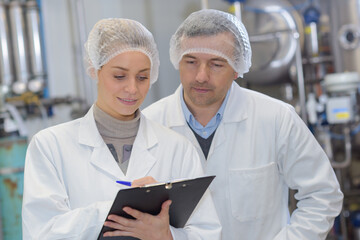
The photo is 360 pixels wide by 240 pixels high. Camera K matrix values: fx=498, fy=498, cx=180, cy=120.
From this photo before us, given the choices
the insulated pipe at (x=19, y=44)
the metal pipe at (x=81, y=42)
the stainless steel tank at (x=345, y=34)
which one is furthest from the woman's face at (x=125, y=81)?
the stainless steel tank at (x=345, y=34)

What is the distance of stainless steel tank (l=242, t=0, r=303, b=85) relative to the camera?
11.2ft

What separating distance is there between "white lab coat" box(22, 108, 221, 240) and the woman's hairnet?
154mm

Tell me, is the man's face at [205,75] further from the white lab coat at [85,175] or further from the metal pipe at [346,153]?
the metal pipe at [346,153]

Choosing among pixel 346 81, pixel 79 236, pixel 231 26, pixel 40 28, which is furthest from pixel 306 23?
pixel 79 236

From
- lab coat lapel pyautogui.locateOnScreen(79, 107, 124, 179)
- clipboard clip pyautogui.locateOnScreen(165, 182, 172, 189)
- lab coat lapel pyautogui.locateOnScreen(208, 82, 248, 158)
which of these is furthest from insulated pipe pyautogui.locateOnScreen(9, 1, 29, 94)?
clipboard clip pyautogui.locateOnScreen(165, 182, 172, 189)

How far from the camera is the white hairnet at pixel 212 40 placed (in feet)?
4.94

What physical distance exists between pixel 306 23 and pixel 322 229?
2312mm

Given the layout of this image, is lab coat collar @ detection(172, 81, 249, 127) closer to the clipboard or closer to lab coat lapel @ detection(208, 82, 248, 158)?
lab coat lapel @ detection(208, 82, 248, 158)

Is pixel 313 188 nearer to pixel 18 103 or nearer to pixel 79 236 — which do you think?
pixel 79 236

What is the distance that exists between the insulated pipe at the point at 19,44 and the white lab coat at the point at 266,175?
2.31 m

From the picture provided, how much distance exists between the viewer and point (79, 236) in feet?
3.66

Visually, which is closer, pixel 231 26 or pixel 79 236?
pixel 79 236

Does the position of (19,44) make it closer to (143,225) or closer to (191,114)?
(191,114)

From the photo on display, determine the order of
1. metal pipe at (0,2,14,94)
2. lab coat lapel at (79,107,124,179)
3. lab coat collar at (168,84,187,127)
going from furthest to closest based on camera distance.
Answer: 1. metal pipe at (0,2,14,94)
2. lab coat collar at (168,84,187,127)
3. lab coat lapel at (79,107,124,179)
